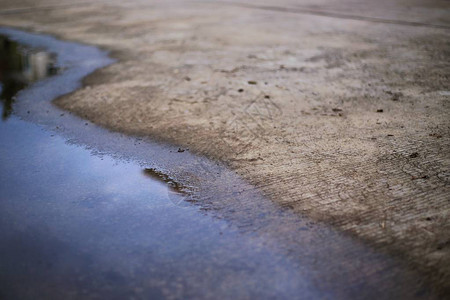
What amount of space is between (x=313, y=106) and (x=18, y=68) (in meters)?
3.52

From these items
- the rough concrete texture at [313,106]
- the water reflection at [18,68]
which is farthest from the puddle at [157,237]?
the water reflection at [18,68]

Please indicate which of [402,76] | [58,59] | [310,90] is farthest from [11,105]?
[402,76]

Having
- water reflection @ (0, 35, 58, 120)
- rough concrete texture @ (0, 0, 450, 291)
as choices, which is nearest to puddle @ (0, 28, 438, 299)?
rough concrete texture @ (0, 0, 450, 291)

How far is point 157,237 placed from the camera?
6.19 feet

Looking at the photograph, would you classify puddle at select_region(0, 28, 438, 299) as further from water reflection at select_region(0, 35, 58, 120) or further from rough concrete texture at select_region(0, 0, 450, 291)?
water reflection at select_region(0, 35, 58, 120)

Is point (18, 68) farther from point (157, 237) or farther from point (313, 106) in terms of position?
point (157, 237)

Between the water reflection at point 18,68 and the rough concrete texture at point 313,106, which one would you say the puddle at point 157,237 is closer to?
the rough concrete texture at point 313,106

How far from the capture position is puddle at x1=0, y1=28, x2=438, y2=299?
1604 mm

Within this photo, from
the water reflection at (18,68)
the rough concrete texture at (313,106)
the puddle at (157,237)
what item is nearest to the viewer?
the puddle at (157,237)

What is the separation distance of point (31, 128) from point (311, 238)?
237 cm

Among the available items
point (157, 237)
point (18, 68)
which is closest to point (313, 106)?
point (157, 237)

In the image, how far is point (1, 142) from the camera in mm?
2912

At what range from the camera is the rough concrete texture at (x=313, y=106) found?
206 centimetres

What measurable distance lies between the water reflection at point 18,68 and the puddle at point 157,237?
54.0 inches
